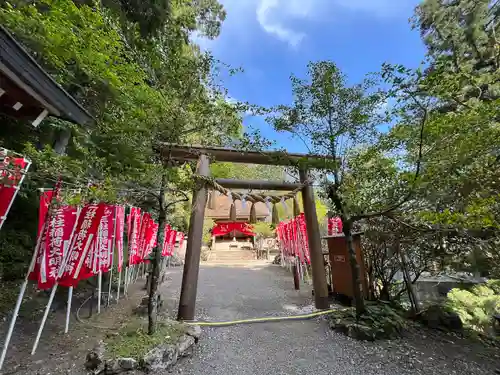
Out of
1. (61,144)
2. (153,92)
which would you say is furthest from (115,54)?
(61,144)

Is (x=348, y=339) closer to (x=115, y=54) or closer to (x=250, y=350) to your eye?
(x=250, y=350)

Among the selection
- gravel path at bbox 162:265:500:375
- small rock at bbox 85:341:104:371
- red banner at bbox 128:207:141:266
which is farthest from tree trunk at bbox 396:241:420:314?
red banner at bbox 128:207:141:266

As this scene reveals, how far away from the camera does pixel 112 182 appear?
2750 mm

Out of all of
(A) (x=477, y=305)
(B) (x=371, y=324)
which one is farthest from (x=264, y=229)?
(B) (x=371, y=324)

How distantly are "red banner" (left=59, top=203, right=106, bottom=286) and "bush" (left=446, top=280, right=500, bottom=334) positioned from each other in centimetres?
750

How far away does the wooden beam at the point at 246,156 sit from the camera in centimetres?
421

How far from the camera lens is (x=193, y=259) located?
4.56 metres

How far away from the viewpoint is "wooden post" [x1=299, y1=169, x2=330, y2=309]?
515cm

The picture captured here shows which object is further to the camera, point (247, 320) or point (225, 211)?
point (225, 211)

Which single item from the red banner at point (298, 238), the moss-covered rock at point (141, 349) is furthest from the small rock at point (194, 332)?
the red banner at point (298, 238)

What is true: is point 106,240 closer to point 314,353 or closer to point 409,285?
point 314,353

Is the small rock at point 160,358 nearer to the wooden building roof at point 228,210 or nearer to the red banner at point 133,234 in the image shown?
the red banner at point 133,234

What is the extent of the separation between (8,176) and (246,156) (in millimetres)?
3960

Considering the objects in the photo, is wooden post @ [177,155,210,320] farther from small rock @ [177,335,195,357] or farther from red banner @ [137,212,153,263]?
red banner @ [137,212,153,263]
